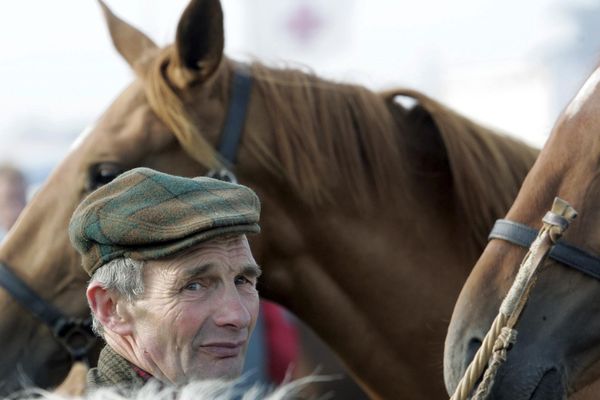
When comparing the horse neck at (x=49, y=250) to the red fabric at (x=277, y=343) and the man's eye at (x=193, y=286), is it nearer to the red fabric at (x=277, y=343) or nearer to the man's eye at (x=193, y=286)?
the man's eye at (x=193, y=286)

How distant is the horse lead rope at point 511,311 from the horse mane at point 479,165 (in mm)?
1040

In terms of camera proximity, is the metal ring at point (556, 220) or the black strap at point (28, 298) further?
the black strap at point (28, 298)

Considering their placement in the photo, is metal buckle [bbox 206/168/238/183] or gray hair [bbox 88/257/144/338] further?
metal buckle [bbox 206/168/238/183]

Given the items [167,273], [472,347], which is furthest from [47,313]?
[167,273]

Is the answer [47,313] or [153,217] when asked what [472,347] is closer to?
[153,217]

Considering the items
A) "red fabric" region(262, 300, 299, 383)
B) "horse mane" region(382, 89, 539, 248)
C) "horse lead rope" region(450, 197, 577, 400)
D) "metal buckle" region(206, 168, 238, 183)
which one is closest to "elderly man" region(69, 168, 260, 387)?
"horse lead rope" region(450, 197, 577, 400)

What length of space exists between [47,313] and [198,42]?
99 cm

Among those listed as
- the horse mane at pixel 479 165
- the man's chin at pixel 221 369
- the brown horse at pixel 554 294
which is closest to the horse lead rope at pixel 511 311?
the brown horse at pixel 554 294

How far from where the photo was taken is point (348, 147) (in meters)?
3.59

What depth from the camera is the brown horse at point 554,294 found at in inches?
99.4

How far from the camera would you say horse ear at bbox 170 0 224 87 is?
341 cm

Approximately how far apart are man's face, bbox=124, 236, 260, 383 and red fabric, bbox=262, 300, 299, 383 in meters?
3.92

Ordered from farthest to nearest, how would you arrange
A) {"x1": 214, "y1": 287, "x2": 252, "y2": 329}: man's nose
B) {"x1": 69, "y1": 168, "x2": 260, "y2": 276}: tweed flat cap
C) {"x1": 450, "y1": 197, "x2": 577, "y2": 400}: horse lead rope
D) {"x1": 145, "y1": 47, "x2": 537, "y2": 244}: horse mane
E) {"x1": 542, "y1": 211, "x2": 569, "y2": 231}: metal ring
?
{"x1": 145, "y1": 47, "x2": 537, "y2": 244}: horse mane < {"x1": 542, "y1": 211, "x2": 569, "y2": 231}: metal ring < {"x1": 450, "y1": 197, "x2": 577, "y2": 400}: horse lead rope < {"x1": 214, "y1": 287, "x2": 252, "y2": 329}: man's nose < {"x1": 69, "y1": 168, "x2": 260, "y2": 276}: tweed flat cap

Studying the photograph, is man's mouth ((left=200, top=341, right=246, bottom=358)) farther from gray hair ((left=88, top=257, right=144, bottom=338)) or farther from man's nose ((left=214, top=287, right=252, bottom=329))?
gray hair ((left=88, top=257, right=144, bottom=338))
